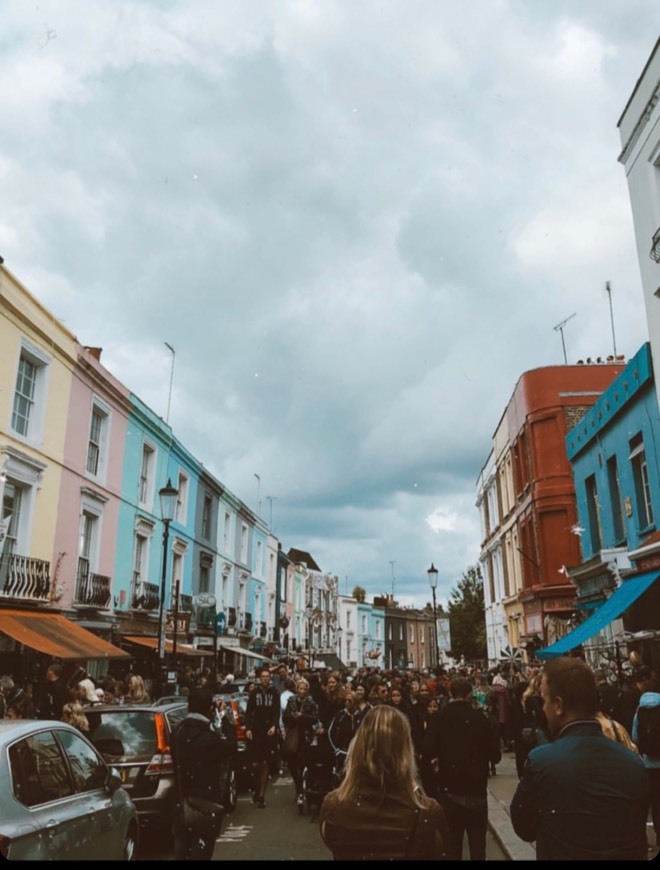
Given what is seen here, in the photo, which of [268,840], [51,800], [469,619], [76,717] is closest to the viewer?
[51,800]

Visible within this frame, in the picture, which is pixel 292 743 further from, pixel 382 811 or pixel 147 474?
pixel 147 474

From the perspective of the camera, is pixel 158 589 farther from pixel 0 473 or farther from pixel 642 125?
pixel 642 125

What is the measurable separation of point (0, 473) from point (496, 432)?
23812 mm

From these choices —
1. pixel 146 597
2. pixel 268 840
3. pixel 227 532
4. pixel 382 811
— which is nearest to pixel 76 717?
pixel 268 840

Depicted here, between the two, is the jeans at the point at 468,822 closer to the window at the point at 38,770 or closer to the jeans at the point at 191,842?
the jeans at the point at 191,842

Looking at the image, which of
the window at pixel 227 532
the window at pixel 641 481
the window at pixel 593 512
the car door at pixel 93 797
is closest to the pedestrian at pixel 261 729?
the car door at pixel 93 797

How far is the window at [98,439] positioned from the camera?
20.9 metres

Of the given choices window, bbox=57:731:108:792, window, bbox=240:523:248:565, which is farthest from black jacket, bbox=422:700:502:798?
window, bbox=240:523:248:565

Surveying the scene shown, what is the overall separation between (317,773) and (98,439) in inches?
556

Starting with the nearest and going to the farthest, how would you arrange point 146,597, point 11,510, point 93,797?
point 93,797, point 11,510, point 146,597

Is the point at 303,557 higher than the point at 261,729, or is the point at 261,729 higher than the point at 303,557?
the point at 303,557

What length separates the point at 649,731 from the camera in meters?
6.96

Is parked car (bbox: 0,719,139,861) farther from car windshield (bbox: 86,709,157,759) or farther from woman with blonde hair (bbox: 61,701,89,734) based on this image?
woman with blonde hair (bbox: 61,701,89,734)

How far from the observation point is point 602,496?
18.0 meters
